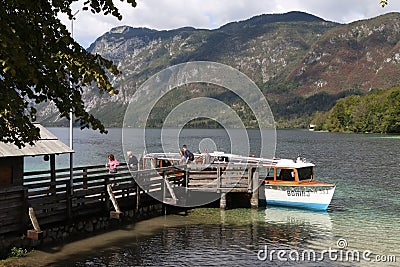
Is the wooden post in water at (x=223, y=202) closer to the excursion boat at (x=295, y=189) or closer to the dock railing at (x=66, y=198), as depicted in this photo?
the excursion boat at (x=295, y=189)

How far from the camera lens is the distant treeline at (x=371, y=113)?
161125 mm

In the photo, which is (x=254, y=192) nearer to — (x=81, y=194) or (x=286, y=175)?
(x=286, y=175)

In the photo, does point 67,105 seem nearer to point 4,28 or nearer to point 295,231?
point 4,28

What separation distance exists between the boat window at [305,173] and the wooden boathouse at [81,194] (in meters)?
3.28

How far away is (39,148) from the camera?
1917 cm

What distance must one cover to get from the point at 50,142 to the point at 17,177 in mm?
2528

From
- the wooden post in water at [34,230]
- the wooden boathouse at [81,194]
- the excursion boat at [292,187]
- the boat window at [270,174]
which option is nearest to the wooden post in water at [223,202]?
the wooden boathouse at [81,194]

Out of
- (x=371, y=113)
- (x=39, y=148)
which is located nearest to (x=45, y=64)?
(x=39, y=148)

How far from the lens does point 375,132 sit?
175 metres

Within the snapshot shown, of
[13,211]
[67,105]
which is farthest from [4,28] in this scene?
[13,211]
